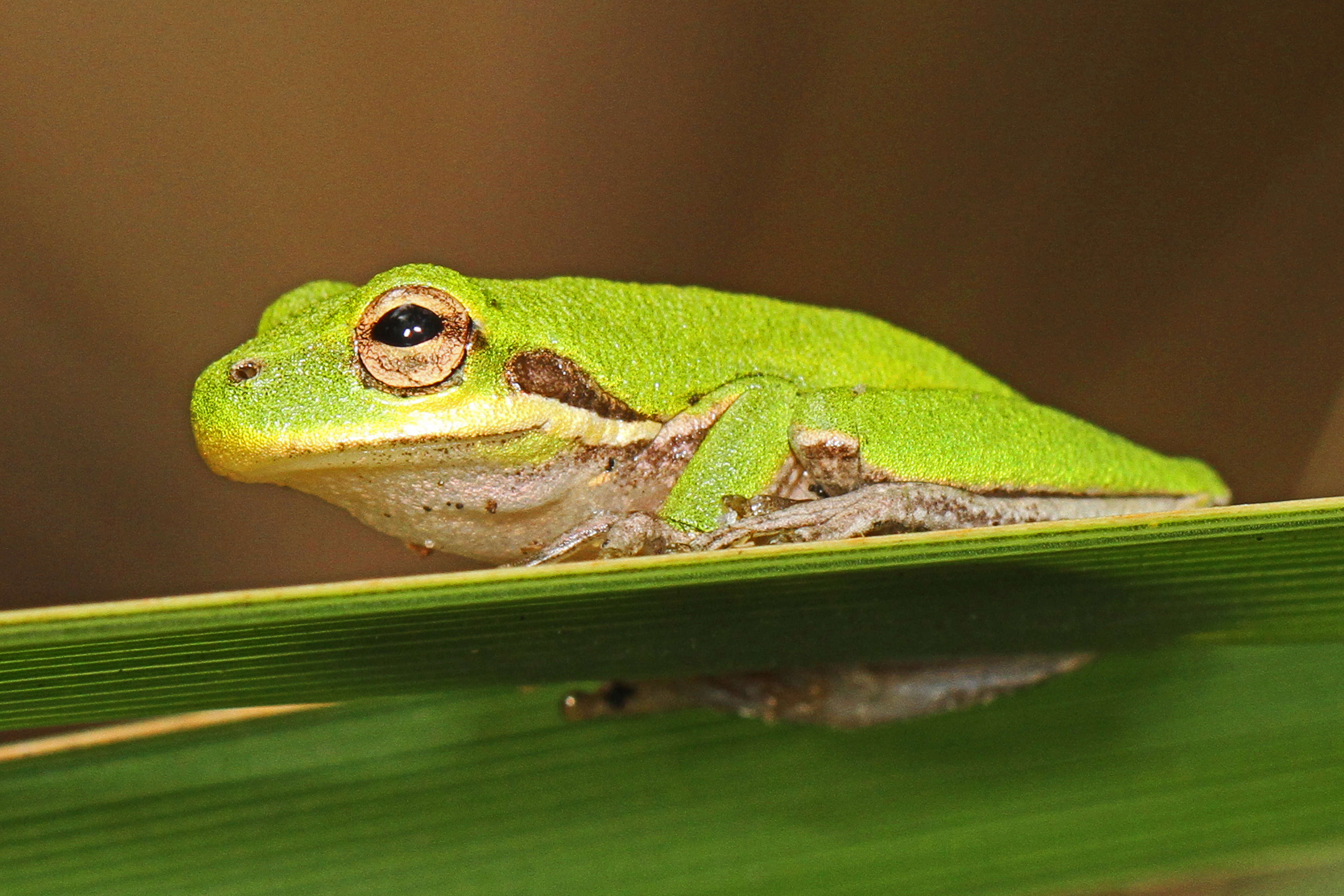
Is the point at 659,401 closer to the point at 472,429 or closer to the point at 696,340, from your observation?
the point at 696,340

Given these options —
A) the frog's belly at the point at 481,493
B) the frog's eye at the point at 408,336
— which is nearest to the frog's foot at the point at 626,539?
the frog's belly at the point at 481,493

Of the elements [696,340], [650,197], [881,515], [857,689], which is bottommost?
[857,689]

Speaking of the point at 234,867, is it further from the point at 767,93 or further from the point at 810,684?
the point at 767,93

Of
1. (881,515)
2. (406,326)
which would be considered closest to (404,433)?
(406,326)

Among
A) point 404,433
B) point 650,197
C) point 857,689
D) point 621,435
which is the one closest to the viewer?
point 404,433

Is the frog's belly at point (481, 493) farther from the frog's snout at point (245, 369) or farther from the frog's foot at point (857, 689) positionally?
the frog's foot at point (857, 689)

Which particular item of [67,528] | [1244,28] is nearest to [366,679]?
[67,528]
